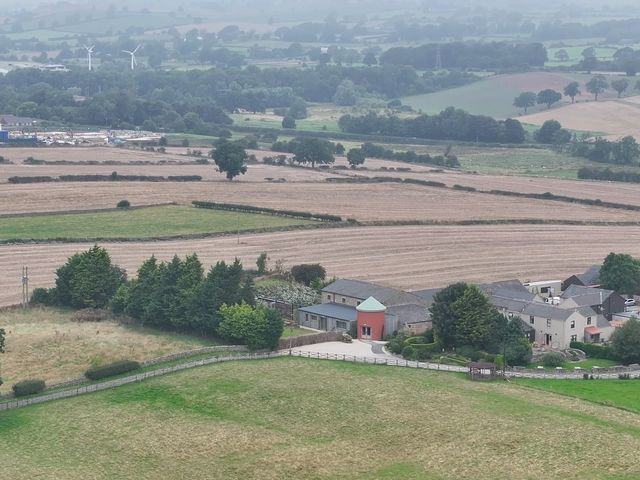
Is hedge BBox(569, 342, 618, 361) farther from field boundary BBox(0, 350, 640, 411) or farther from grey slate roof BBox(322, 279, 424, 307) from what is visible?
grey slate roof BBox(322, 279, 424, 307)

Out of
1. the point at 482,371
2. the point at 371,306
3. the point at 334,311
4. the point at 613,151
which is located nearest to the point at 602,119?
the point at 613,151

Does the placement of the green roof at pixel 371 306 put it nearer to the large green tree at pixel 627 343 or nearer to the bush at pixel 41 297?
the large green tree at pixel 627 343

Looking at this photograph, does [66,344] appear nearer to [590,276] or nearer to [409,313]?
[409,313]

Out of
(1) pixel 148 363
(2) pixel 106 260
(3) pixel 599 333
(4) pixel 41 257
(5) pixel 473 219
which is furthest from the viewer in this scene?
(5) pixel 473 219

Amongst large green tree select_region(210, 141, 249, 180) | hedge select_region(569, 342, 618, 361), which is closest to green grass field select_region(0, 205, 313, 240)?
large green tree select_region(210, 141, 249, 180)

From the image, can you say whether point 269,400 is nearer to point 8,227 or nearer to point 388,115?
point 8,227

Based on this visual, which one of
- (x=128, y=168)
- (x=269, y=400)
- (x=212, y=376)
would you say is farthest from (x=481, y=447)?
(x=128, y=168)

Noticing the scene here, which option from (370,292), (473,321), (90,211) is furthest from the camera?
(90,211)
